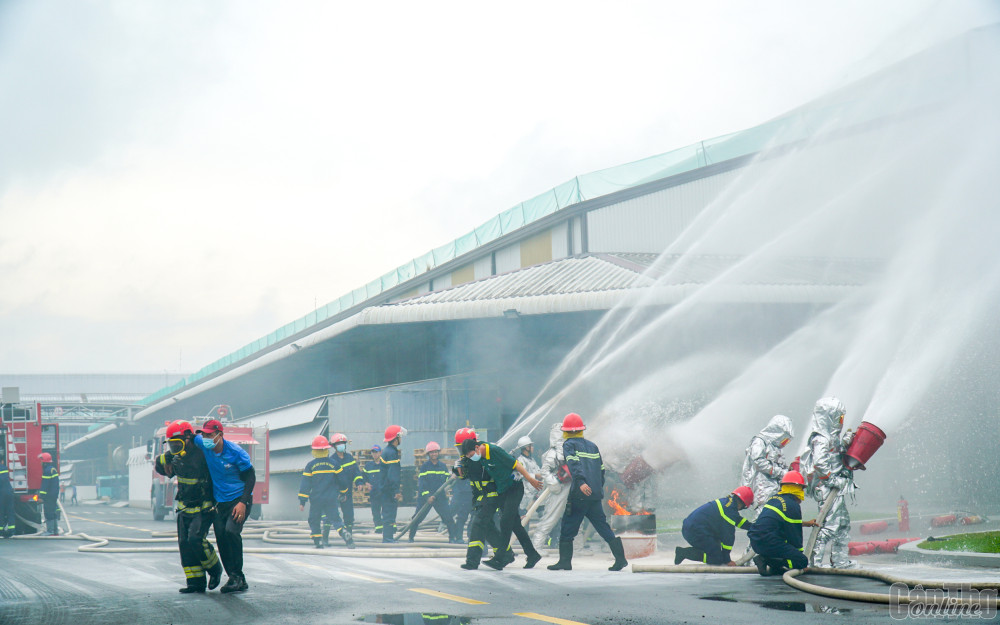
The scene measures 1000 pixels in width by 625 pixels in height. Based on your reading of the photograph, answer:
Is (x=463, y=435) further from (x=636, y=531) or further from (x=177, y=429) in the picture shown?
(x=177, y=429)

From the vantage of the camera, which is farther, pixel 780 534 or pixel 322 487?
pixel 322 487

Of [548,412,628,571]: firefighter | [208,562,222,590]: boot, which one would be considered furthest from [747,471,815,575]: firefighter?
[208,562,222,590]: boot

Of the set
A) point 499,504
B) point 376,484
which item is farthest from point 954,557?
point 376,484

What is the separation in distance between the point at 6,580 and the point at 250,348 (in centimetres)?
4039

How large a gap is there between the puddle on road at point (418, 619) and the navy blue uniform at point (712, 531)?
14.6 feet

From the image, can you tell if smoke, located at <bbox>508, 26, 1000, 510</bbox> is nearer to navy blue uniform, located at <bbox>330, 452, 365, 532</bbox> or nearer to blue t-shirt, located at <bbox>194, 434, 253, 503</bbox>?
navy blue uniform, located at <bbox>330, 452, 365, 532</bbox>

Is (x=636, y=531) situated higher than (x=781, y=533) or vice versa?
(x=781, y=533)

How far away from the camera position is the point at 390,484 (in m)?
16.1

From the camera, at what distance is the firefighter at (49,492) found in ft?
67.7

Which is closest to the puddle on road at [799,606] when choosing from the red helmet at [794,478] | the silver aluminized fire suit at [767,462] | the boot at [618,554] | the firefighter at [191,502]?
the red helmet at [794,478]

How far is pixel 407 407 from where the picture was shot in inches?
1038

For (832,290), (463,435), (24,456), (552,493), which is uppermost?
(832,290)

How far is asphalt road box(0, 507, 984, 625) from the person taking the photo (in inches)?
282

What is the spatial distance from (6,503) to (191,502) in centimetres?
1265
